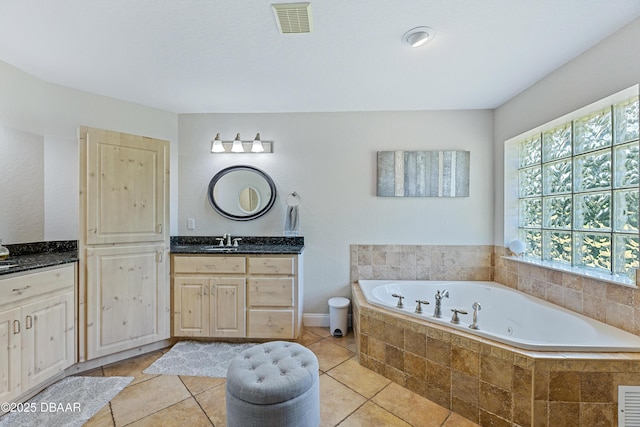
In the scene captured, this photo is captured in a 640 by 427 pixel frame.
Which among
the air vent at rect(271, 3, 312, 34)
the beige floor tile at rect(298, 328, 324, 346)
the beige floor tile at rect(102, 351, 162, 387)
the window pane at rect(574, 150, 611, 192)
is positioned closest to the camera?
the air vent at rect(271, 3, 312, 34)

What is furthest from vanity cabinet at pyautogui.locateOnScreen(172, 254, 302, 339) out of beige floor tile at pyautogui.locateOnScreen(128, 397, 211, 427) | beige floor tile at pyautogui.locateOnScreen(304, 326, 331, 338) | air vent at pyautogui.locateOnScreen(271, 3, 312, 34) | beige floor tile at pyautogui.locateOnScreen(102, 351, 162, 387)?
air vent at pyautogui.locateOnScreen(271, 3, 312, 34)

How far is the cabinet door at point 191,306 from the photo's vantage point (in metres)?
2.42

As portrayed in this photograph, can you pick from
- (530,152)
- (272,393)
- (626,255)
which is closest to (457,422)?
(272,393)

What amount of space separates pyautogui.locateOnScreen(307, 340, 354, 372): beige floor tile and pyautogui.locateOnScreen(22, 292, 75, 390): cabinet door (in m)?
1.88

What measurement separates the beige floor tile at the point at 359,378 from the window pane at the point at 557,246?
67.8 inches

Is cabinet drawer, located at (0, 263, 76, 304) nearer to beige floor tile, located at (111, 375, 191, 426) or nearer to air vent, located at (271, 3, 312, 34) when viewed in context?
beige floor tile, located at (111, 375, 191, 426)

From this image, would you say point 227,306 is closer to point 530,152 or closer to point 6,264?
point 6,264

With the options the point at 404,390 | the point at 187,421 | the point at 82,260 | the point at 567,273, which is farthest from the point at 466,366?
the point at 82,260

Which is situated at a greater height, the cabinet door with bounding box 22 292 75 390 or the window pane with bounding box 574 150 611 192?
the window pane with bounding box 574 150 611 192

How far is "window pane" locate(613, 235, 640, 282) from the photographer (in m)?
1.62

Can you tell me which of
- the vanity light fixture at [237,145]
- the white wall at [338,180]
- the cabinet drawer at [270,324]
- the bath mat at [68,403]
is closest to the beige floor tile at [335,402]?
the cabinet drawer at [270,324]

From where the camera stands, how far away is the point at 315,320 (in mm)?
2889

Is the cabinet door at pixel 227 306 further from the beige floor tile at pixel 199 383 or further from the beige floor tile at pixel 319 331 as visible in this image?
the beige floor tile at pixel 319 331

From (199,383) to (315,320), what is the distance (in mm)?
1287
